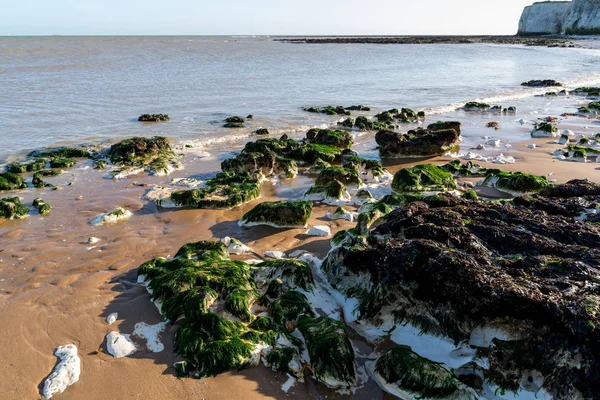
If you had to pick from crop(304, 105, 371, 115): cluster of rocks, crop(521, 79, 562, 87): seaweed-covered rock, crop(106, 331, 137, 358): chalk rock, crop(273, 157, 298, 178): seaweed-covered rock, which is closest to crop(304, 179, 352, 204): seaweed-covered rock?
crop(273, 157, 298, 178): seaweed-covered rock

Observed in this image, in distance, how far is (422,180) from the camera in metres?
8.74

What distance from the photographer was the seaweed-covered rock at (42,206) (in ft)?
25.1

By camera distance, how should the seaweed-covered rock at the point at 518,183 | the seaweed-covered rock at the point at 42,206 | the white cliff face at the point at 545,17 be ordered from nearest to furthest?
the seaweed-covered rock at the point at 42,206 → the seaweed-covered rock at the point at 518,183 → the white cliff face at the point at 545,17

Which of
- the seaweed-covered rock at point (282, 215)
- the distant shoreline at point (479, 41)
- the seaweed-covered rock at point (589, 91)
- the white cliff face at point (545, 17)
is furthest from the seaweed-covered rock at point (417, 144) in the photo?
the white cliff face at point (545, 17)

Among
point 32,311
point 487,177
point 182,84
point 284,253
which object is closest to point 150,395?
point 32,311

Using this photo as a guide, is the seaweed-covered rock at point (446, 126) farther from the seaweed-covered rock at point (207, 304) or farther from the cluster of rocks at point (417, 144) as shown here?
the seaweed-covered rock at point (207, 304)

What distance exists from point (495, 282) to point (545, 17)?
127 m

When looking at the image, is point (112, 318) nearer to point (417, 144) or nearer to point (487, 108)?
point (417, 144)

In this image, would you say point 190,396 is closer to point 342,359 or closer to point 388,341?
point 342,359

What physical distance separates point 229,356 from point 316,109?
48.1 ft

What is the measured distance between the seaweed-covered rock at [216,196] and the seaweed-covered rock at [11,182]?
10.4 ft

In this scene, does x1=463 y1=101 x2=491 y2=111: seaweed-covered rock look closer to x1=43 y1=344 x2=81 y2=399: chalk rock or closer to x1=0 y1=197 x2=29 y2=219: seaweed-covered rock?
x1=0 y1=197 x2=29 y2=219: seaweed-covered rock

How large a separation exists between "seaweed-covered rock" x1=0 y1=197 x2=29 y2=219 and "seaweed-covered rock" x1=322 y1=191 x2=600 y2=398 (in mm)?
5248

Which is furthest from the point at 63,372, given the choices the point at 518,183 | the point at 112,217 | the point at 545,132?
the point at 545,132
